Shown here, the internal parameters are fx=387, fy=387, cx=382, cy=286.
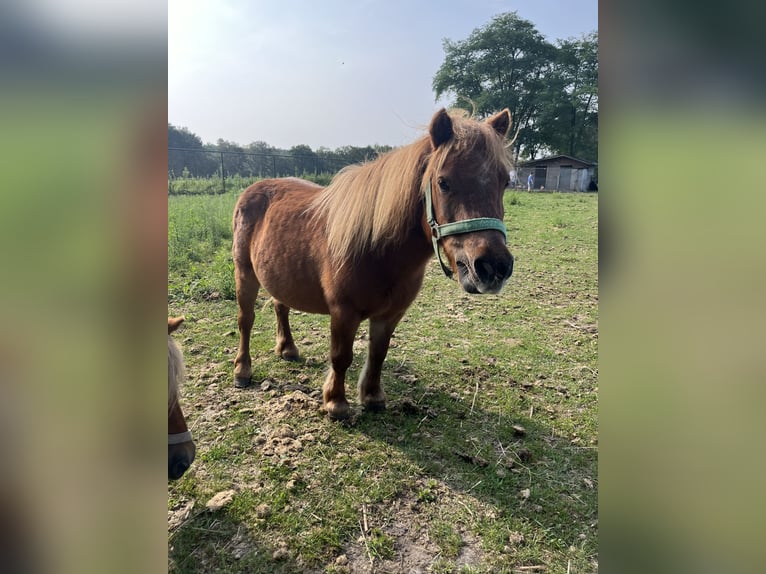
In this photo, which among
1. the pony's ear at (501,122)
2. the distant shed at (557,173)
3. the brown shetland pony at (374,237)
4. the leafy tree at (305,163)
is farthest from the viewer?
the distant shed at (557,173)

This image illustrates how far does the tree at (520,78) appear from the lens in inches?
810

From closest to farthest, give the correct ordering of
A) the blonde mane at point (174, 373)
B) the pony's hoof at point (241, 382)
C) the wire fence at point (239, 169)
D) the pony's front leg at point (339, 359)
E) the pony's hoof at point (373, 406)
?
the blonde mane at point (174, 373) < the pony's front leg at point (339, 359) < the pony's hoof at point (373, 406) < the pony's hoof at point (241, 382) < the wire fence at point (239, 169)

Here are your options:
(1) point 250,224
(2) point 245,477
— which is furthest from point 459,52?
(2) point 245,477

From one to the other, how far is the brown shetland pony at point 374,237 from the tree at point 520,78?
19463 millimetres

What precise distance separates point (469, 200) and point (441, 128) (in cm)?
45

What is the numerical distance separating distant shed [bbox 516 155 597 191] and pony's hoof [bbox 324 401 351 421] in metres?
22.1

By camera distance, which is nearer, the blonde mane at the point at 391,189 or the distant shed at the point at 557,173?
the blonde mane at the point at 391,189

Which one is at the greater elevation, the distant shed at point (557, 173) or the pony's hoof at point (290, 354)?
the distant shed at point (557, 173)

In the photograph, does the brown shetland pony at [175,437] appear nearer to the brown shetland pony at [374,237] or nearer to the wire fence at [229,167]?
the brown shetland pony at [374,237]

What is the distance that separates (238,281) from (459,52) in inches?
1088

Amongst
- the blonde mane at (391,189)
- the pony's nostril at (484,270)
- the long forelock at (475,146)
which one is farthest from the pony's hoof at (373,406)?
the long forelock at (475,146)

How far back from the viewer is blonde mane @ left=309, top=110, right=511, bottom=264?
6.95 ft
